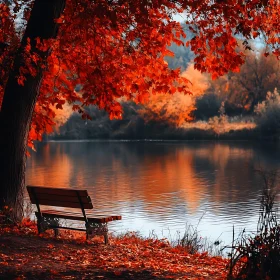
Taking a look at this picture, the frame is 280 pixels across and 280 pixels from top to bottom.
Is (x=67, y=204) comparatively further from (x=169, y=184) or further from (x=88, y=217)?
(x=169, y=184)

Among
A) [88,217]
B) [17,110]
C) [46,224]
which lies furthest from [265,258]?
[17,110]

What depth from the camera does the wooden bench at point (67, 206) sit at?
982 cm

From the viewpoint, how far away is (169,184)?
27625 millimetres

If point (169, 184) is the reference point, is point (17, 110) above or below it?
above

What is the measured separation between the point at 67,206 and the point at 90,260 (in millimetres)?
1765

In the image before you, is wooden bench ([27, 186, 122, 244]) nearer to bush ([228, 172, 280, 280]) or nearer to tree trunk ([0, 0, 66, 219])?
tree trunk ([0, 0, 66, 219])

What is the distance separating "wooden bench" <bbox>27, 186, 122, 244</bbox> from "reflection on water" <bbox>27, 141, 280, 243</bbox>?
11.4 ft

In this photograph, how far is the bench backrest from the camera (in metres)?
9.76

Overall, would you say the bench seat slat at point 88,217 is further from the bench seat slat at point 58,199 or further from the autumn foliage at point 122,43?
the autumn foliage at point 122,43

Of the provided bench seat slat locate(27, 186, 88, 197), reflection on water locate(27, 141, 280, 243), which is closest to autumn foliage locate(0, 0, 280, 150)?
bench seat slat locate(27, 186, 88, 197)

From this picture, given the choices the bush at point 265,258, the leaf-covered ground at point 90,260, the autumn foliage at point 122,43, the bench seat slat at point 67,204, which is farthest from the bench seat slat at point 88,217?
the bush at point 265,258

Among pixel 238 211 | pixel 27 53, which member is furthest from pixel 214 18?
pixel 238 211

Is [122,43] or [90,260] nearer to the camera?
[90,260]

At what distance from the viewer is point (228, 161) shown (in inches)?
1540
